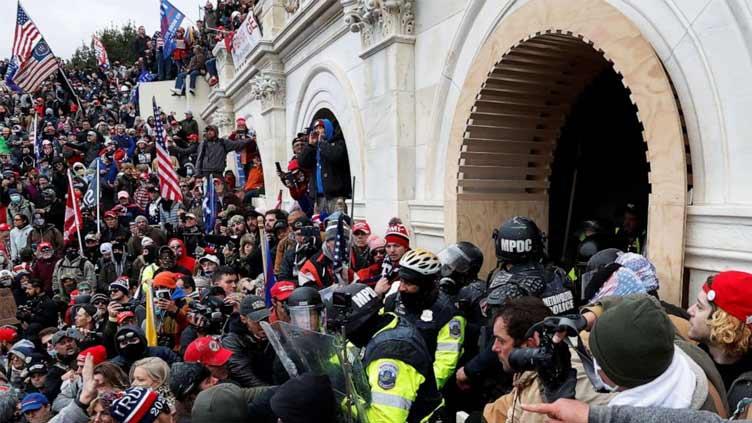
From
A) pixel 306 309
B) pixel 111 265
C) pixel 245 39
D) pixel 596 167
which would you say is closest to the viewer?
pixel 306 309

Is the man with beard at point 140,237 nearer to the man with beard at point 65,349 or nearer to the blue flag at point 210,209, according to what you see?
the blue flag at point 210,209

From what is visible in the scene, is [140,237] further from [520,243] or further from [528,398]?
[528,398]

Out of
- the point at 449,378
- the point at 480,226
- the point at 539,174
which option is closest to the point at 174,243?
the point at 480,226

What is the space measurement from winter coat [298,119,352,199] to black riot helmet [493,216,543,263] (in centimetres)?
521

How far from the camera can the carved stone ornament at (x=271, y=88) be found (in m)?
11.2

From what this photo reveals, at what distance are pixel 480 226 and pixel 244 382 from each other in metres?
3.07

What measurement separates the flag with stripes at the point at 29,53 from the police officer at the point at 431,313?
15786 millimetres

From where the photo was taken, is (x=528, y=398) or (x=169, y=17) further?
(x=169, y=17)

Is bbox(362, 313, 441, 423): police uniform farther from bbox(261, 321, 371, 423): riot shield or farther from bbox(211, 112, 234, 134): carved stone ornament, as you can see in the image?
bbox(211, 112, 234, 134): carved stone ornament

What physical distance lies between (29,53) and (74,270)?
962 cm

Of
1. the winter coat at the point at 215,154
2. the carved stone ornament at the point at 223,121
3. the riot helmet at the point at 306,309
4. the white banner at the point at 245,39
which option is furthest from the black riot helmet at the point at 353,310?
the carved stone ornament at the point at 223,121

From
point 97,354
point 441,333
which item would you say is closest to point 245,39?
point 97,354

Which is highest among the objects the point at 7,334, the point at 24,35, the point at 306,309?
the point at 24,35

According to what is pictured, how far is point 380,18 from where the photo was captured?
21.6 feet
